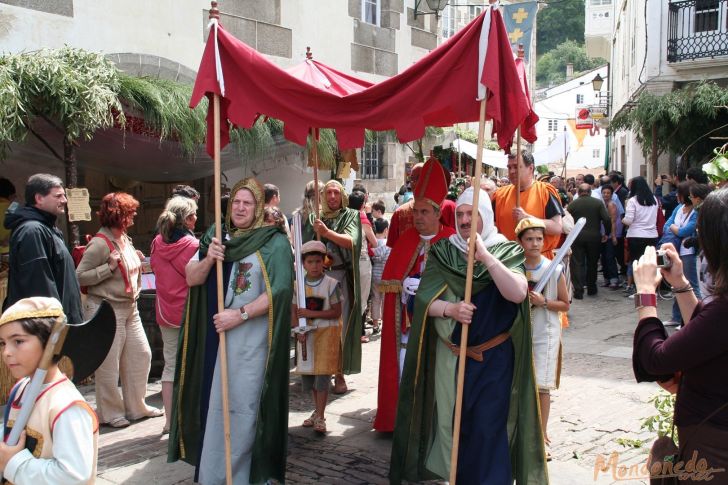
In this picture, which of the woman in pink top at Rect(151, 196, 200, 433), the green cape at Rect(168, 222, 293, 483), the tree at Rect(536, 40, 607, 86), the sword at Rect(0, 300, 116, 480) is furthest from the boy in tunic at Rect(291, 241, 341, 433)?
the tree at Rect(536, 40, 607, 86)

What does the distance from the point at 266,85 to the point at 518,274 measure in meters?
1.97

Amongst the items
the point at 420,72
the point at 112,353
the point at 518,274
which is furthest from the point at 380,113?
the point at 112,353

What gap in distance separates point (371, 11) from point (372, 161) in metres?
3.26

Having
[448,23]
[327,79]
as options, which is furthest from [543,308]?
[448,23]

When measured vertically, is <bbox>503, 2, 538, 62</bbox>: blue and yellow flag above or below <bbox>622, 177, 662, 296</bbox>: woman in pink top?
above

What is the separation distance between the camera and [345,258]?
252 inches

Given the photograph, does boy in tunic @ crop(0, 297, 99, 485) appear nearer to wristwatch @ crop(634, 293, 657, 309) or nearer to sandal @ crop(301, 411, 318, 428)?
wristwatch @ crop(634, 293, 657, 309)

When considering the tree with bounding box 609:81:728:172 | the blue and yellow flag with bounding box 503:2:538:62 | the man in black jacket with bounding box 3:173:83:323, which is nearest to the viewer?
the man in black jacket with bounding box 3:173:83:323

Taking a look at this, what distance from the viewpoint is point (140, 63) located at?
29.7 ft

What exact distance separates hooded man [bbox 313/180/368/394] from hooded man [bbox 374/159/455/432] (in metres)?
0.81

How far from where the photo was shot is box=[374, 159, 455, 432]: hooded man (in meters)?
5.18

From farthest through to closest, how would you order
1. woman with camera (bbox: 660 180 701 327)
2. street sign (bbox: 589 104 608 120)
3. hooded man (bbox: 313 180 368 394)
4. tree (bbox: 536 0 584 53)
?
tree (bbox: 536 0 584 53)
street sign (bbox: 589 104 608 120)
woman with camera (bbox: 660 180 701 327)
hooded man (bbox: 313 180 368 394)

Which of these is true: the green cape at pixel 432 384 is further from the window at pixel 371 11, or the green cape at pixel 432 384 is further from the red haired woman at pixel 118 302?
the window at pixel 371 11

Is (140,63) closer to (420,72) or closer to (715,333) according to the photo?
(420,72)
